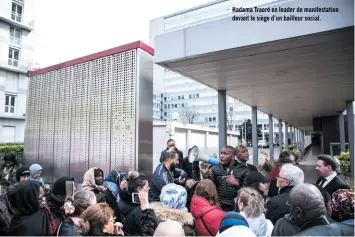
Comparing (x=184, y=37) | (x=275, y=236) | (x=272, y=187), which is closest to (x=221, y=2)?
(x=184, y=37)

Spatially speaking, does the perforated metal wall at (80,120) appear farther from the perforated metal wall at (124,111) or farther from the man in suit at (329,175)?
the man in suit at (329,175)

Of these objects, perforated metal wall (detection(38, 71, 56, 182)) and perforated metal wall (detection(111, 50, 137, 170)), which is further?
perforated metal wall (detection(38, 71, 56, 182))

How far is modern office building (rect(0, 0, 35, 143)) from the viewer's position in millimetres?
24453

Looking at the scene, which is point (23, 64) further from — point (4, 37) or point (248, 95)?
point (248, 95)

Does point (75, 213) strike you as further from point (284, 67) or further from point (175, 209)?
point (284, 67)

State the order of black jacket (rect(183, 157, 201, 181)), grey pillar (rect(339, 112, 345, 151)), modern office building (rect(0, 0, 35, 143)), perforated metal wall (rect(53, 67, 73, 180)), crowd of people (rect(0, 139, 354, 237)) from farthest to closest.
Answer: modern office building (rect(0, 0, 35, 143)) → grey pillar (rect(339, 112, 345, 151)) → perforated metal wall (rect(53, 67, 73, 180)) → black jacket (rect(183, 157, 201, 181)) → crowd of people (rect(0, 139, 354, 237))

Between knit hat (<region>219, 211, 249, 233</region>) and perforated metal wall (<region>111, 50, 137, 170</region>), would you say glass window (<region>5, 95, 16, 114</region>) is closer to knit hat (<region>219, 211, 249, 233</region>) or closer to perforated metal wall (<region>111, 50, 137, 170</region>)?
perforated metal wall (<region>111, 50, 137, 170</region>)

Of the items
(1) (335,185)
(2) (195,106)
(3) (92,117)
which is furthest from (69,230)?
(2) (195,106)

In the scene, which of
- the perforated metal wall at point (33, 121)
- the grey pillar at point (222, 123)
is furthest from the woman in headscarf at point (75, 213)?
the perforated metal wall at point (33, 121)

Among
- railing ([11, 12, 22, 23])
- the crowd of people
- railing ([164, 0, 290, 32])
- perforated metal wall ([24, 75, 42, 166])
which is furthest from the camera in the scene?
railing ([11, 12, 22, 23])

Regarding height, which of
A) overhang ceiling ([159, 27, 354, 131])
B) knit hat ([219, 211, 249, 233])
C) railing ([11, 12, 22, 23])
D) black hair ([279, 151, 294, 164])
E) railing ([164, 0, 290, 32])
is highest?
railing ([11, 12, 22, 23])

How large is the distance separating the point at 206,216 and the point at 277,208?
0.73 meters

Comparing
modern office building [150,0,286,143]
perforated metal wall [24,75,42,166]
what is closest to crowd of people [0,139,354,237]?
perforated metal wall [24,75,42,166]

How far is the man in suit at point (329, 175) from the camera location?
3.19 meters
